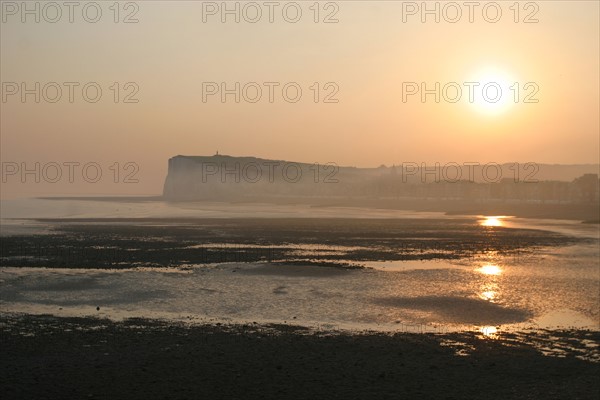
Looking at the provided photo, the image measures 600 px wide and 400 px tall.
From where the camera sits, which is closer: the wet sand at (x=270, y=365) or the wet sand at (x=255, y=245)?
the wet sand at (x=270, y=365)

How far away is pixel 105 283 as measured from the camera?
98.3 ft

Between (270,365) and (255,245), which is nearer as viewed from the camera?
(270,365)

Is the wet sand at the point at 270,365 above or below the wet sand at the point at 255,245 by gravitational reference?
below

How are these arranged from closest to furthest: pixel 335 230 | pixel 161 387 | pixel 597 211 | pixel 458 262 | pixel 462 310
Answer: pixel 161 387 < pixel 462 310 < pixel 458 262 < pixel 335 230 < pixel 597 211

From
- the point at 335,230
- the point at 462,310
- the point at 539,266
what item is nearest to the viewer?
the point at 462,310

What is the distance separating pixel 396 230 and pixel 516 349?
50.4 metres

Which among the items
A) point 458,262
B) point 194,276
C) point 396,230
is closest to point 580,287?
point 458,262

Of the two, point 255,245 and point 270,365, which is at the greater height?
point 255,245

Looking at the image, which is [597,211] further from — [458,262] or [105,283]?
[105,283]

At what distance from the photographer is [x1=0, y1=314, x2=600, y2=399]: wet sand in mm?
14633

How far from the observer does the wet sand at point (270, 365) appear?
14.6m

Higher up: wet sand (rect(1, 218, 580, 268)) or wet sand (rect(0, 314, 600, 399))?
wet sand (rect(1, 218, 580, 268))

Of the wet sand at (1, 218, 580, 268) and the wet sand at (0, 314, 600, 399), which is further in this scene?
the wet sand at (1, 218, 580, 268)

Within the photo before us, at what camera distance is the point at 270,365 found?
16.6 metres
